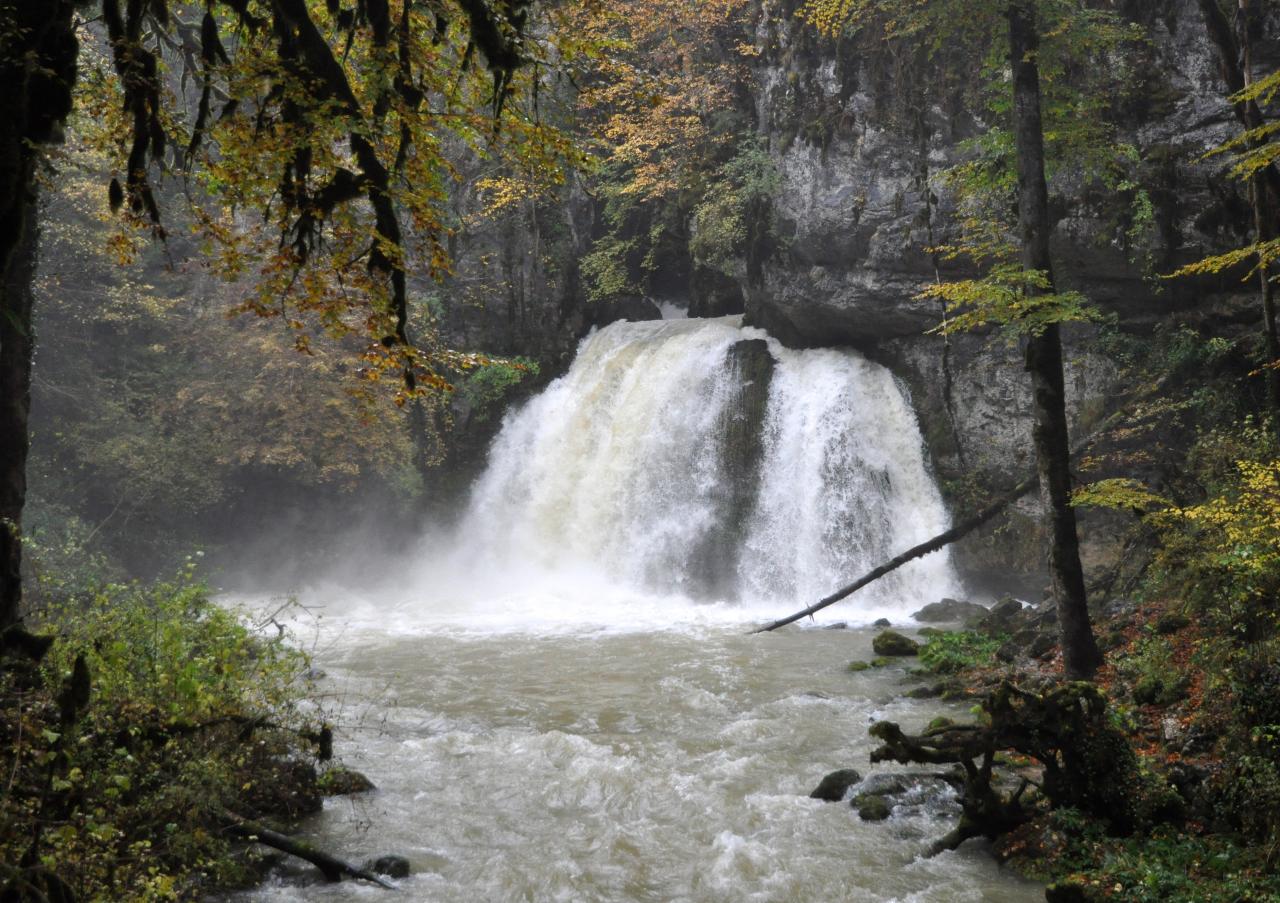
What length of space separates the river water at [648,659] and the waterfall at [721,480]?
6cm

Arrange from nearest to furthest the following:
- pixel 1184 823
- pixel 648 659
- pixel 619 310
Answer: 1. pixel 1184 823
2. pixel 648 659
3. pixel 619 310

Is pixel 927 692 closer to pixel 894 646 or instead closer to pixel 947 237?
pixel 894 646

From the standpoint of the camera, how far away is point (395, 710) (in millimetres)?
10391

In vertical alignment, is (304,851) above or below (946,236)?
below

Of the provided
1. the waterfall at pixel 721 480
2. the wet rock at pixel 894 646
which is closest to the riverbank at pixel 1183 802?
the wet rock at pixel 894 646

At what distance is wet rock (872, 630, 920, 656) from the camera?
12734 mm

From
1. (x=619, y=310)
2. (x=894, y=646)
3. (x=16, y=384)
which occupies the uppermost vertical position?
(x=619, y=310)

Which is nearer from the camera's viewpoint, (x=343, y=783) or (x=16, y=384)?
(x=16, y=384)

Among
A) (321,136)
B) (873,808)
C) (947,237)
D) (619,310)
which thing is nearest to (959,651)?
(873,808)

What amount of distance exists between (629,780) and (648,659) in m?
5.16

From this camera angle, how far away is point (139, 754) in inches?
203

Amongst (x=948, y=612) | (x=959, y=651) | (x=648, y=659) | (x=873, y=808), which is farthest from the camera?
(x=948, y=612)

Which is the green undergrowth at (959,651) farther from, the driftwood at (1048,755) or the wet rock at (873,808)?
the driftwood at (1048,755)

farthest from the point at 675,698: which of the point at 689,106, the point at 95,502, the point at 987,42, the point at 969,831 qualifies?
the point at 689,106
